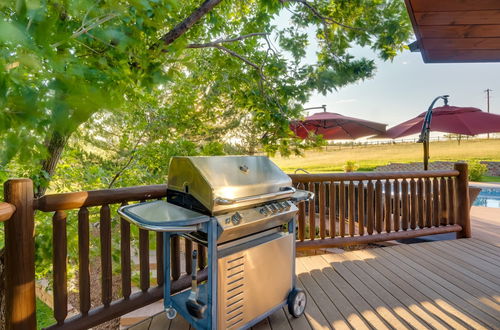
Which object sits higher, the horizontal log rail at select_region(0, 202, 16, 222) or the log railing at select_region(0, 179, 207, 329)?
the horizontal log rail at select_region(0, 202, 16, 222)

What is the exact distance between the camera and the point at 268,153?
368 centimetres

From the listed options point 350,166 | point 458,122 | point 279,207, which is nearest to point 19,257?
point 279,207

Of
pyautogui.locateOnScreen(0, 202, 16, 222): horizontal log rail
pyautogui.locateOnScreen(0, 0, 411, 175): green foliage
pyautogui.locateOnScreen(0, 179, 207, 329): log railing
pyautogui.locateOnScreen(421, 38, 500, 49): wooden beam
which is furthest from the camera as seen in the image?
pyautogui.locateOnScreen(421, 38, 500, 49): wooden beam

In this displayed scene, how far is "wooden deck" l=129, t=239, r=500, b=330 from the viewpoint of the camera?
1992 millimetres

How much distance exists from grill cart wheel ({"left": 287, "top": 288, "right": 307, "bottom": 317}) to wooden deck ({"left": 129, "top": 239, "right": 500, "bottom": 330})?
64 millimetres

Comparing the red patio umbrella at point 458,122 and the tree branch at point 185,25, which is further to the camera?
the red patio umbrella at point 458,122

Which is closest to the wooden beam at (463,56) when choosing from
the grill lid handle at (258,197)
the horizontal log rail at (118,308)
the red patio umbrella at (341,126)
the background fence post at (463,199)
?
the background fence post at (463,199)

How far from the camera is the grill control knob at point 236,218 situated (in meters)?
1.52

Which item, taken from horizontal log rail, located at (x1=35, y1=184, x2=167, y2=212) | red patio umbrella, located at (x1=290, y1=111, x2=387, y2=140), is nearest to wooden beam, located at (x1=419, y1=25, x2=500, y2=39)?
horizontal log rail, located at (x1=35, y1=184, x2=167, y2=212)

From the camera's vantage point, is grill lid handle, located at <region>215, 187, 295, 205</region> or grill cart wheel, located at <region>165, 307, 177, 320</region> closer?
grill lid handle, located at <region>215, 187, 295, 205</region>

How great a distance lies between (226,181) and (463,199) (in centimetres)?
389

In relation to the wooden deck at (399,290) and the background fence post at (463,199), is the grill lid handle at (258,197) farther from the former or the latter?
the background fence post at (463,199)

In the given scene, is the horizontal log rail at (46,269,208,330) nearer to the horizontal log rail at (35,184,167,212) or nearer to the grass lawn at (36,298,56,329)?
the horizontal log rail at (35,184,167,212)

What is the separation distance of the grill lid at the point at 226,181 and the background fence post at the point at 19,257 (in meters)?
0.76
